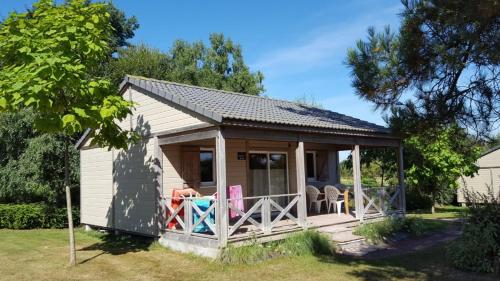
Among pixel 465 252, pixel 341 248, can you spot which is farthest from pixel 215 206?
pixel 465 252

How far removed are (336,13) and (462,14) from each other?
17.6ft

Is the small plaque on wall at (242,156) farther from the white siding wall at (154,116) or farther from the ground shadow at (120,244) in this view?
the ground shadow at (120,244)

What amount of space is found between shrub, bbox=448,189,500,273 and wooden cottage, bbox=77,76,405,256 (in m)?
3.71

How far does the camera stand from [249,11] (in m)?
17.5

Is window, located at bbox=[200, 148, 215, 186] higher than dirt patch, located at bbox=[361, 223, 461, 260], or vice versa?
window, located at bbox=[200, 148, 215, 186]

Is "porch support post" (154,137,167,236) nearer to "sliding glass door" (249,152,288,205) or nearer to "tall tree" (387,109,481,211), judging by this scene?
"sliding glass door" (249,152,288,205)

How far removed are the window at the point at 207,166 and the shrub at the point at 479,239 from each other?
6.81 meters

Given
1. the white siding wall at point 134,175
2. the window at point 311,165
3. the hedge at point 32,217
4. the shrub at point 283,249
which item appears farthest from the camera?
the hedge at point 32,217

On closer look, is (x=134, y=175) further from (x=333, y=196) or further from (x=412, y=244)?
(x=412, y=244)

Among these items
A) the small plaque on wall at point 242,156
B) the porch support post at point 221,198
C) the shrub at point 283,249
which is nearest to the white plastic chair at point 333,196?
the small plaque on wall at point 242,156

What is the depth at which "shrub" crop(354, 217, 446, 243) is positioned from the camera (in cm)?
1138

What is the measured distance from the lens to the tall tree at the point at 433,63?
6.31 metres

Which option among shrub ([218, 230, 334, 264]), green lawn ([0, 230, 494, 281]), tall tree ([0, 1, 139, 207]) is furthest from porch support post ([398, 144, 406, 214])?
tall tree ([0, 1, 139, 207])

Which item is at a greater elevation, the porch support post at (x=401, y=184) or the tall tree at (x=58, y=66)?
the tall tree at (x=58, y=66)
